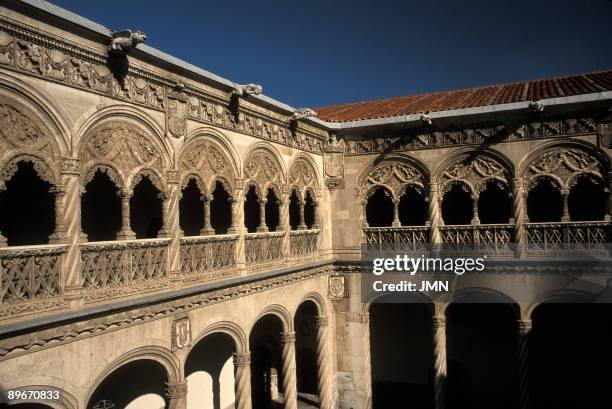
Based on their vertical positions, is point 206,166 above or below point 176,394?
above

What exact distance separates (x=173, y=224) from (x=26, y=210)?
296cm

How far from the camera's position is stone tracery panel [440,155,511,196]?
12.3m

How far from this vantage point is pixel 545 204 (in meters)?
14.5

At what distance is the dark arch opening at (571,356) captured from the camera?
47.1 ft

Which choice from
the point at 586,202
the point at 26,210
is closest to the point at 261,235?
the point at 26,210

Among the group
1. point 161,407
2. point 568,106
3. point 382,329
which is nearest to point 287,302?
point 161,407

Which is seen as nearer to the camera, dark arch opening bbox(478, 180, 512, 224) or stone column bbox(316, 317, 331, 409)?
stone column bbox(316, 317, 331, 409)

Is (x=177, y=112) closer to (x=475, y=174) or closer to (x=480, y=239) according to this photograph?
(x=475, y=174)

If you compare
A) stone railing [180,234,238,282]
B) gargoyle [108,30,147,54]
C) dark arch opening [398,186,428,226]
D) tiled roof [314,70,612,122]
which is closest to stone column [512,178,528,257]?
tiled roof [314,70,612,122]

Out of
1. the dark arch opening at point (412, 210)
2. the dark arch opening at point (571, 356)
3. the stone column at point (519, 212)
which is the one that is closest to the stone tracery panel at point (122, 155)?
the stone column at point (519, 212)

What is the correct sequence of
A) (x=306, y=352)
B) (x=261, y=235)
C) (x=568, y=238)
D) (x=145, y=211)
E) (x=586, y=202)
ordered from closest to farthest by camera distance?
(x=261, y=235) < (x=145, y=211) < (x=568, y=238) < (x=586, y=202) < (x=306, y=352)

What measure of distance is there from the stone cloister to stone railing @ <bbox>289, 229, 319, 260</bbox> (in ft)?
0.22

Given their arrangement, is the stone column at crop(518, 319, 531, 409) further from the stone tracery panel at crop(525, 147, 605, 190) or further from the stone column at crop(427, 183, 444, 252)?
the stone tracery panel at crop(525, 147, 605, 190)

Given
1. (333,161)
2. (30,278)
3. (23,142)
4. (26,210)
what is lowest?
(30,278)
